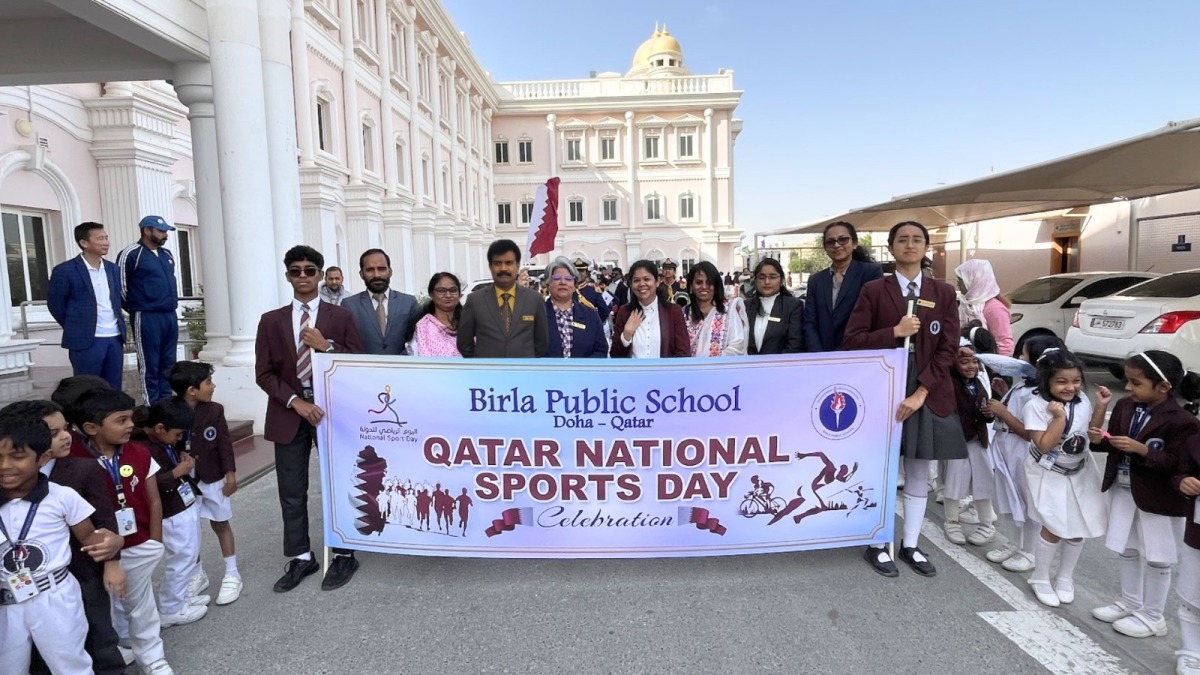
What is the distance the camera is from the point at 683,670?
262cm

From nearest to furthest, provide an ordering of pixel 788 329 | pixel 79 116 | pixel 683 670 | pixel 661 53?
pixel 683 670 < pixel 788 329 < pixel 79 116 < pixel 661 53

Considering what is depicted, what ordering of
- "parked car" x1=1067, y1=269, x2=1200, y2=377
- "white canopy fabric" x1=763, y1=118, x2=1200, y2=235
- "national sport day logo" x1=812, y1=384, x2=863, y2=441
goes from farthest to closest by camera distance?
"white canopy fabric" x1=763, y1=118, x2=1200, y2=235 → "parked car" x1=1067, y1=269, x2=1200, y2=377 → "national sport day logo" x1=812, y1=384, x2=863, y2=441

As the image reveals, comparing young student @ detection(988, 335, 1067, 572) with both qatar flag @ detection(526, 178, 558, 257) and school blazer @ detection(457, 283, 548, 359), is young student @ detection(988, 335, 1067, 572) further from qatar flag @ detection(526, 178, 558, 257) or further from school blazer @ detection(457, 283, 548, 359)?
qatar flag @ detection(526, 178, 558, 257)

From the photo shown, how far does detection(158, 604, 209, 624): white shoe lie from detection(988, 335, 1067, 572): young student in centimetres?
430

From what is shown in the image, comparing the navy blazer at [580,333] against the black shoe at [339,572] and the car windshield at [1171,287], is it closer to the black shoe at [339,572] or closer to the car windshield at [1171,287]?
the black shoe at [339,572]

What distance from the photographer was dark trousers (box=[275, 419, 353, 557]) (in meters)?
3.52

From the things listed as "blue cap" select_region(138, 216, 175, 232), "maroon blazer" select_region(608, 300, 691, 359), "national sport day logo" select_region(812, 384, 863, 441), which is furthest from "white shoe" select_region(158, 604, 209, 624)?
"blue cap" select_region(138, 216, 175, 232)

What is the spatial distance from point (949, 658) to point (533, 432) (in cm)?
215

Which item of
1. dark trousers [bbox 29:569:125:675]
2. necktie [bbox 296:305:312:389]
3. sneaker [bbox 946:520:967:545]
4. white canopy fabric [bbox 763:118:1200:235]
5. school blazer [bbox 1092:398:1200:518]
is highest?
white canopy fabric [bbox 763:118:1200:235]

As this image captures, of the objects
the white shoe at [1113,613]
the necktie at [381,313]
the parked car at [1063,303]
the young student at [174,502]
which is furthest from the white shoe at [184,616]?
the parked car at [1063,303]

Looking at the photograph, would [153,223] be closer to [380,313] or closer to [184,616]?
[380,313]

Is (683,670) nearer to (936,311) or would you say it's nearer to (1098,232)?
(936,311)

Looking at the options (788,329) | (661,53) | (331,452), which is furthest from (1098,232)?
(661,53)

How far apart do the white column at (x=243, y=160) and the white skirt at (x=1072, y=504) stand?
7068 mm
